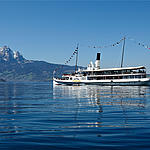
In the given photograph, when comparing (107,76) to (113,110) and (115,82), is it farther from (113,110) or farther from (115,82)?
(113,110)

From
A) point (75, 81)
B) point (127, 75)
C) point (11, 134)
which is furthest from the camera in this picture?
point (75, 81)

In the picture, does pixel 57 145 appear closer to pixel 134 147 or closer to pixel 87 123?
pixel 134 147

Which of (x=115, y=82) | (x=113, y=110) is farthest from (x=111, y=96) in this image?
(x=115, y=82)

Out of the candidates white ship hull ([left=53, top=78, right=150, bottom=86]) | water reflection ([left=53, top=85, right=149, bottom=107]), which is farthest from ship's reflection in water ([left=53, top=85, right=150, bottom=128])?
white ship hull ([left=53, top=78, right=150, bottom=86])

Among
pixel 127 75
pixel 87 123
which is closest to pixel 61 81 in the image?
pixel 127 75

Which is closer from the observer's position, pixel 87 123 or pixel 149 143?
pixel 149 143

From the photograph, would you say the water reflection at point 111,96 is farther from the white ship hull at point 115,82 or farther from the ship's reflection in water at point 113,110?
the white ship hull at point 115,82

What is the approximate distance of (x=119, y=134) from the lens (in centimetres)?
1107

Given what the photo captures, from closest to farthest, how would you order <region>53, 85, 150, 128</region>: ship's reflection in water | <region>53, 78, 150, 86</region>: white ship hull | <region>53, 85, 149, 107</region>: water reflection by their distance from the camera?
<region>53, 85, 150, 128</region>: ship's reflection in water → <region>53, 85, 149, 107</region>: water reflection → <region>53, 78, 150, 86</region>: white ship hull

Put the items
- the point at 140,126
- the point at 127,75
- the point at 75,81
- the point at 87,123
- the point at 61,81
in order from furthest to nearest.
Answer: the point at 61,81
the point at 75,81
the point at 127,75
the point at 87,123
the point at 140,126

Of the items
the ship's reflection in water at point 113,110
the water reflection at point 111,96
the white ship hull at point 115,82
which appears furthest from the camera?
the white ship hull at point 115,82

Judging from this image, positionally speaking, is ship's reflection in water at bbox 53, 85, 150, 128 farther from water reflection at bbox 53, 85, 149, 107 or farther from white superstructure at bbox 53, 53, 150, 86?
white superstructure at bbox 53, 53, 150, 86

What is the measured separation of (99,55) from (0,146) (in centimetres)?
11034

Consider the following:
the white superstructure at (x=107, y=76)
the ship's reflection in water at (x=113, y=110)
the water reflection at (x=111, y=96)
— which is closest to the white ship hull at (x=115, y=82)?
the white superstructure at (x=107, y=76)
